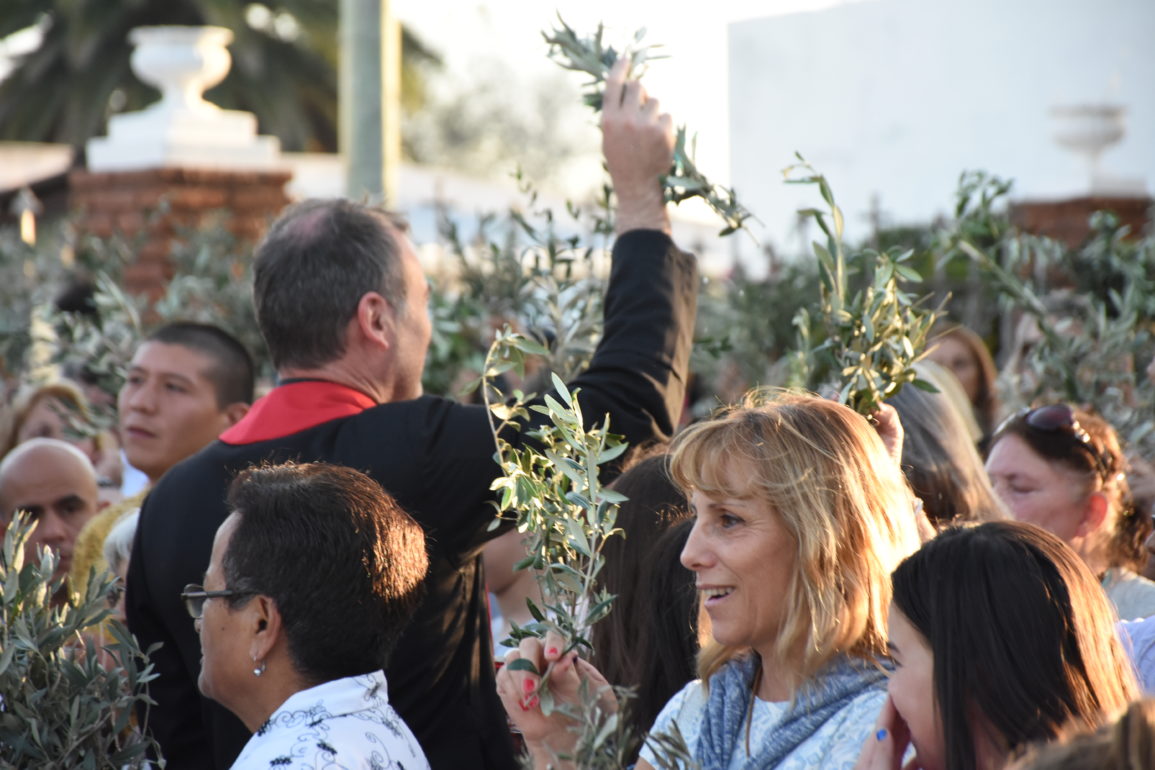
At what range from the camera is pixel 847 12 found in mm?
19078

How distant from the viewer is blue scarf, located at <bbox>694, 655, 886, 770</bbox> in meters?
2.48

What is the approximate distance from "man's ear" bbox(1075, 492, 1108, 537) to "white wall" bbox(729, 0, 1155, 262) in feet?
38.4

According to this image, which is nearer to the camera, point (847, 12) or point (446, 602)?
point (446, 602)

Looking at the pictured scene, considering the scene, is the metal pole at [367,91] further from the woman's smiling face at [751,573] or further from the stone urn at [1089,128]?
the woman's smiling face at [751,573]

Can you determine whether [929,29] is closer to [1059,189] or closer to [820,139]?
[820,139]

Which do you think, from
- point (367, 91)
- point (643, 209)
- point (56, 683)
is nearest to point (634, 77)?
point (643, 209)

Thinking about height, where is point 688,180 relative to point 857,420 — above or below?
above

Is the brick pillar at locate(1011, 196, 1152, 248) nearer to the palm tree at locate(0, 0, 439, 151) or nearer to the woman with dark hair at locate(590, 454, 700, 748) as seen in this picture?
the woman with dark hair at locate(590, 454, 700, 748)

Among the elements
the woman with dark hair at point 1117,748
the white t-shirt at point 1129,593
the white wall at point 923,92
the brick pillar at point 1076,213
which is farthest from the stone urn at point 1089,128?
the woman with dark hair at point 1117,748

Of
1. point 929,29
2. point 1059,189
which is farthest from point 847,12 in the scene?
point 1059,189

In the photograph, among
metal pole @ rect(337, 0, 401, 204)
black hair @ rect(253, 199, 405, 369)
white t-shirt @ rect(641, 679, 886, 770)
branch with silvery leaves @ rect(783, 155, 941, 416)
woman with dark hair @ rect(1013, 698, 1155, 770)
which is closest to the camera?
woman with dark hair @ rect(1013, 698, 1155, 770)

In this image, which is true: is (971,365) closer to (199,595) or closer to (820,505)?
(820,505)

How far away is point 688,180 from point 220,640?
53.9 inches

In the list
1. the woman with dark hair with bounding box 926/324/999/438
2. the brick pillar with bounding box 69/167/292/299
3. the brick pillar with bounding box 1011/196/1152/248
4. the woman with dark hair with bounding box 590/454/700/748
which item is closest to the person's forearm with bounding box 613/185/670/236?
the woman with dark hair with bounding box 590/454/700/748
